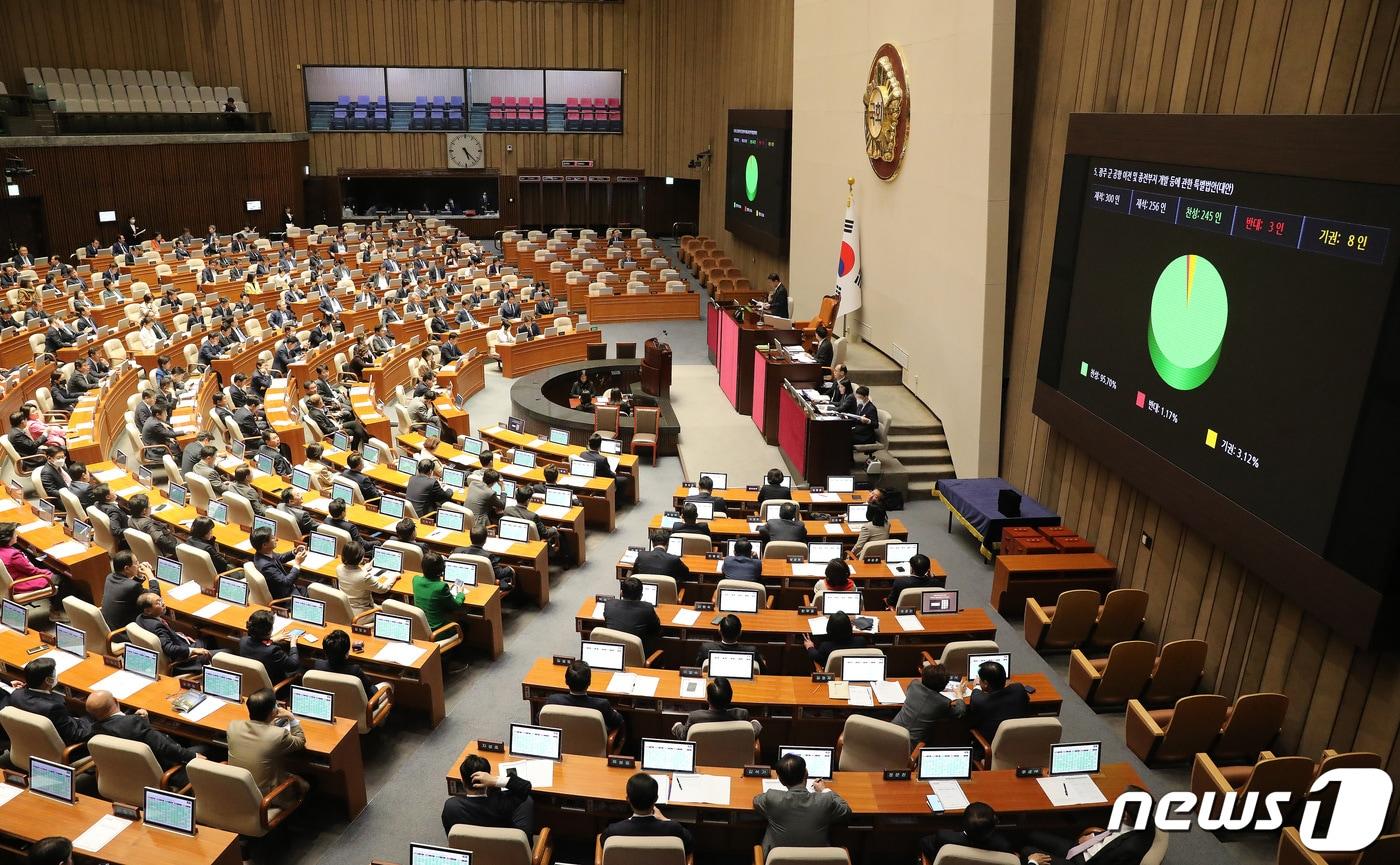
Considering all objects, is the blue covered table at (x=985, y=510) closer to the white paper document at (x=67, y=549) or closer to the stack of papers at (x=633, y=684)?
the stack of papers at (x=633, y=684)

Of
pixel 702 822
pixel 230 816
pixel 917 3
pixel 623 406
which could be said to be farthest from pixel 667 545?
pixel 917 3

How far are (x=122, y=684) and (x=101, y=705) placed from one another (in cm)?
88

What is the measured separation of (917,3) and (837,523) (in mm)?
7682

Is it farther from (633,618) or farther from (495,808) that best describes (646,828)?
(633,618)

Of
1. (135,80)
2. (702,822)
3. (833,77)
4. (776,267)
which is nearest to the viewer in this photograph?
(702,822)

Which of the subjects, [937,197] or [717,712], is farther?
[937,197]

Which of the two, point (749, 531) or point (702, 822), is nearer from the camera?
point (702, 822)

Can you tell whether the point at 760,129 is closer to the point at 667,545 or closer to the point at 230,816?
the point at 667,545

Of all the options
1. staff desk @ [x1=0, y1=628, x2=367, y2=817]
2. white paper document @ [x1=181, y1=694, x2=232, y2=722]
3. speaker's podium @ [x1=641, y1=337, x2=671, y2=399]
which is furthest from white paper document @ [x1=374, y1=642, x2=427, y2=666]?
speaker's podium @ [x1=641, y1=337, x2=671, y2=399]

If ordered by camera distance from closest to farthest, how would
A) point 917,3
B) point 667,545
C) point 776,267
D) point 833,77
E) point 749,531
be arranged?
point 667,545 < point 749,531 < point 917,3 < point 833,77 < point 776,267

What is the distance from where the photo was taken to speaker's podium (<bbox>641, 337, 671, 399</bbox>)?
52.4 ft

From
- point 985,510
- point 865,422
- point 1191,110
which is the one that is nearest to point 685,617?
point 985,510

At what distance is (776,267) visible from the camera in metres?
23.1

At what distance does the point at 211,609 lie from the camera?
802 cm
